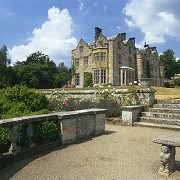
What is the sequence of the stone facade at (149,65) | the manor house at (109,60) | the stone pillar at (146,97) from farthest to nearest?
the stone facade at (149,65)
the manor house at (109,60)
the stone pillar at (146,97)

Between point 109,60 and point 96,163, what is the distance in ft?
103

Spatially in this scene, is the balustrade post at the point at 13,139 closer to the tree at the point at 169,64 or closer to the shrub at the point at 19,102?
the shrub at the point at 19,102

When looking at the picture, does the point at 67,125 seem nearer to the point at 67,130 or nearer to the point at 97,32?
the point at 67,130

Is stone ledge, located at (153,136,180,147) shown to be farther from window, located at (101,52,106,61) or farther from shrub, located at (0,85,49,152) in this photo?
window, located at (101,52,106,61)

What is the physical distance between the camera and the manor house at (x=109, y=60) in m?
35.9

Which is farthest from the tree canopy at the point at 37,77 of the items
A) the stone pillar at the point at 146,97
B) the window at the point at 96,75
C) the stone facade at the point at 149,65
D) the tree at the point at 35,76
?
the stone pillar at the point at 146,97

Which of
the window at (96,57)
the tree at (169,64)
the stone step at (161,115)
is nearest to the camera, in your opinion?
the stone step at (161,115)

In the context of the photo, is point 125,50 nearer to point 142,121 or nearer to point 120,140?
point 142,121

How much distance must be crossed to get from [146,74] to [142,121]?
118 ft

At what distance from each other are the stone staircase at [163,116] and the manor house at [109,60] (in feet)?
79.8

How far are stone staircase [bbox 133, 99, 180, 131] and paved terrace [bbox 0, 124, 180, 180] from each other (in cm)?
262

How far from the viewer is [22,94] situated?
320 inches

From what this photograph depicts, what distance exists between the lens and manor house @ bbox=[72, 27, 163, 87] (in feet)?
118

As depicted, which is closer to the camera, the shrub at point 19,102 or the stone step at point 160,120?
the shrub at point 19,102
